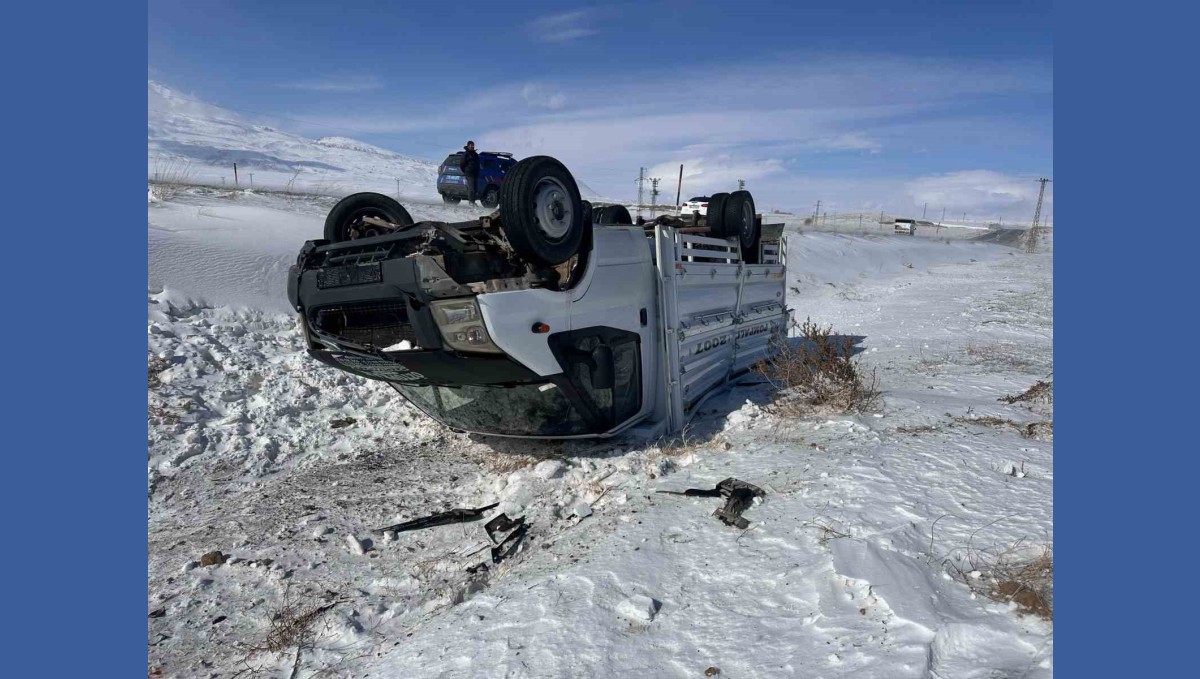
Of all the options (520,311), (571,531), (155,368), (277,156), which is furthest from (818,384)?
(277,156)

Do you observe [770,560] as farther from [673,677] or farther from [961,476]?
[961,476]

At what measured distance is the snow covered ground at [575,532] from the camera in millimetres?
2588

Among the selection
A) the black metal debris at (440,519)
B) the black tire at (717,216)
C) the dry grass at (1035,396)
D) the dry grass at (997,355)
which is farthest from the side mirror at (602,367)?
the dry grass at (997,355)

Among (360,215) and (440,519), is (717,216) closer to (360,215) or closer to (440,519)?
(360,215)

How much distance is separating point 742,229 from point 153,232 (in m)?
7.61

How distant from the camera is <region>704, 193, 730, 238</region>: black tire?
6766mm

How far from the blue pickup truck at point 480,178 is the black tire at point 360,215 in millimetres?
13262

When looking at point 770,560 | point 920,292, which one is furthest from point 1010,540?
point 920,292

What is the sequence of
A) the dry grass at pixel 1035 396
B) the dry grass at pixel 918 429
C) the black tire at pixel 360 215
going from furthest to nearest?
the dry grass at pixel 1035 396
the black tire at pixel 360 215
the dry grass at pixel 918 429

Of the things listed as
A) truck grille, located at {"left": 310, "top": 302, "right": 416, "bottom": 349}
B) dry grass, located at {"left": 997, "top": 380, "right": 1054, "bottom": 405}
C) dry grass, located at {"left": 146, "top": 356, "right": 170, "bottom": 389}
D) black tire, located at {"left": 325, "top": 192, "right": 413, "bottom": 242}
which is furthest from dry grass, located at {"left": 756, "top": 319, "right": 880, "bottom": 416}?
dry grass, located at {"left": 146, "top": 356, "right": 170, "bottom": 389}

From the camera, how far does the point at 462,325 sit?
12.6ft

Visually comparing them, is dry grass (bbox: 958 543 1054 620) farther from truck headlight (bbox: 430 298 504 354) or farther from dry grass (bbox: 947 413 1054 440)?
truck headlight (bbox: 430 298 504 354)

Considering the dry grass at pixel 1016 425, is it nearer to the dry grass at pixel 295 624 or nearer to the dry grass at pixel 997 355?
the dry grass at pixel 997 355

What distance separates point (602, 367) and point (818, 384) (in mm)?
2290
